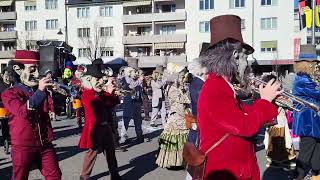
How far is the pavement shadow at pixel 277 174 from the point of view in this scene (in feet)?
25.2

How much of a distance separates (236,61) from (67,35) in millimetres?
55936

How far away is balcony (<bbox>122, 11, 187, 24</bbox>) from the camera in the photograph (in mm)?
52156

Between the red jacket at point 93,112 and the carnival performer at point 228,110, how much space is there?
385 centimetres

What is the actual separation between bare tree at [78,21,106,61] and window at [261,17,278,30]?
1883cm

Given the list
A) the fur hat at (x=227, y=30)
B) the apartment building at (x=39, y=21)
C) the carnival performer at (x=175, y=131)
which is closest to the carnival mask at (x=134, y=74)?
the carnival performer at (x=175, y=131)

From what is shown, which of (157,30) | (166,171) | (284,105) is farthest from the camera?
(157,30)

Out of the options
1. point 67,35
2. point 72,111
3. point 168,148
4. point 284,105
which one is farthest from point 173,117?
point 67,35

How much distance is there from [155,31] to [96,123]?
1899 inches

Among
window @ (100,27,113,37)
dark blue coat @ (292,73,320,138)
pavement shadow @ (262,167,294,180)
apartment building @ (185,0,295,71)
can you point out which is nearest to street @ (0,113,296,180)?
pavement shadow @ (262,167,294,180)

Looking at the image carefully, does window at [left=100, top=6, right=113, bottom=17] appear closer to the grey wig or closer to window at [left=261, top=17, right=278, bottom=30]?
window at [left=261, top=17, right=278, bottom=30]

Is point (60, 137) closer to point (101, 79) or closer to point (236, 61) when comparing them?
point (101, 79)

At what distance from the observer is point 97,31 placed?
183 feet

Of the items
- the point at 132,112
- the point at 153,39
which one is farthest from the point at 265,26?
the point at 132,112

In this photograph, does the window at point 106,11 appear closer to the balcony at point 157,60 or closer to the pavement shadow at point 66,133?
the balcony at point 157,60
